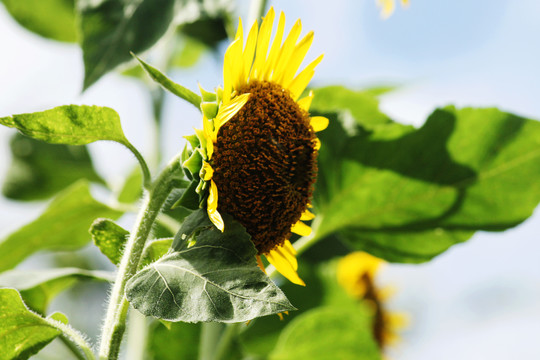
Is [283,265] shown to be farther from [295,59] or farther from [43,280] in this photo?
[43,280]

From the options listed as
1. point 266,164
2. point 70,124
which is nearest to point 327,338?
point 266,164

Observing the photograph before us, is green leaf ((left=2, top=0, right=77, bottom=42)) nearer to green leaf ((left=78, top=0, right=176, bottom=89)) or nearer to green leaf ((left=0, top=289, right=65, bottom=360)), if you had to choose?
green leaf ((left=78, top=0, right=176, bottom=89))

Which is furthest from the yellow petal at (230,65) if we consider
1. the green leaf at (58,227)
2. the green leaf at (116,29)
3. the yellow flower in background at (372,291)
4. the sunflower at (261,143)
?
the yellow flower in background at (372,291)

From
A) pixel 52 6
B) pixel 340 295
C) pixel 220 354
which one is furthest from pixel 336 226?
pixel 52 6

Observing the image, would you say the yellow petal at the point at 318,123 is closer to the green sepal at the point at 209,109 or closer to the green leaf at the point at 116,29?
the green sepal at the point at 209,109

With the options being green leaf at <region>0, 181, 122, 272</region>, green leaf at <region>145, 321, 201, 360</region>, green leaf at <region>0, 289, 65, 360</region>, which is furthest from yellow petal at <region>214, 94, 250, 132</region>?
green leaf at <region>145, 321, 201, 360</region>
